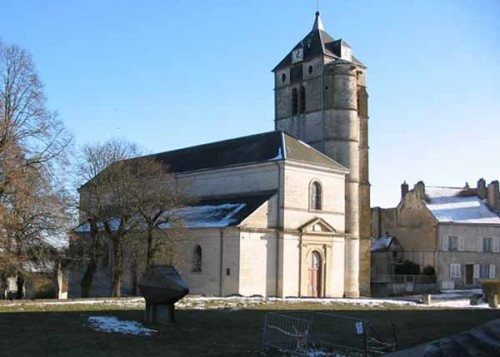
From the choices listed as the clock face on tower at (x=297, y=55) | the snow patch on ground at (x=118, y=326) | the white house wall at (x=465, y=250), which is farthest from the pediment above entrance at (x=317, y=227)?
the snow patch on ground at (x=118, y=326)

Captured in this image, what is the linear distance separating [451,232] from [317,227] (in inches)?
914

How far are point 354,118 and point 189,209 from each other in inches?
567

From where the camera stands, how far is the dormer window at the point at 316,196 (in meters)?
43.3

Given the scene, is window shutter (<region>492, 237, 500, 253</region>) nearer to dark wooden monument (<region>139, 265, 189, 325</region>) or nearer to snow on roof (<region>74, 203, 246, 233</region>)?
snow on roof (<region>74, 203, 246, 233</region>)

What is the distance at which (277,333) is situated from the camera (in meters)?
16.9

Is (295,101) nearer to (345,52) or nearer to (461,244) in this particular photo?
(345,52)

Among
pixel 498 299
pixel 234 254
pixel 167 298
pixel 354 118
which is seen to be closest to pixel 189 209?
pixel 234 254

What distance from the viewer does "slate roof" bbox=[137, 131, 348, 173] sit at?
4266 cm

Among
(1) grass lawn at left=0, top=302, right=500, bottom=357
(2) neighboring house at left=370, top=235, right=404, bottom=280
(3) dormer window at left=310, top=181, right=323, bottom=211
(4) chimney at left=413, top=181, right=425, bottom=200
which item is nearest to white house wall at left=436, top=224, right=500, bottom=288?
(4) chimney at left=413, top=181, right=425, bottom=200

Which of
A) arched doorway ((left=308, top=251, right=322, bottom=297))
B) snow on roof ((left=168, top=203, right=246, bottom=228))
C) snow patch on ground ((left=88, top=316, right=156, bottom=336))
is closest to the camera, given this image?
snow patch on ground ((left=88, top=316, right=156, bottom=336))

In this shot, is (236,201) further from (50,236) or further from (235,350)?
(235,350)

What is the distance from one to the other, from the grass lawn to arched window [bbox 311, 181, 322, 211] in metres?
16.2

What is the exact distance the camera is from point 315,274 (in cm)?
4300

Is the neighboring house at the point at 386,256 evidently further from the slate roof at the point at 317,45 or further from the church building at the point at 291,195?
the slate roof at the point at 317,45
